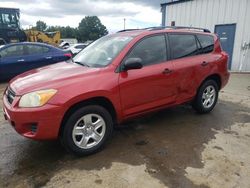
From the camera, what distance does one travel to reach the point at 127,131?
14.7 ft

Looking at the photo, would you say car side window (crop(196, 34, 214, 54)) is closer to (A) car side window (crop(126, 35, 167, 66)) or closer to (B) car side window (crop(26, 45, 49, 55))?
(A) car side window (crop(126, 35, 167, 66))

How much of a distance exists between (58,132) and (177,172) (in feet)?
5.25

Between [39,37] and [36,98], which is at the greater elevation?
[39,37]

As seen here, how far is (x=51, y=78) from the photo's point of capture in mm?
3465

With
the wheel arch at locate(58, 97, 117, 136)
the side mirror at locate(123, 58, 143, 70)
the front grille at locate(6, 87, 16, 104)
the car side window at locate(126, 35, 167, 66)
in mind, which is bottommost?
the wheel arch at locate(58, 97, 117, 136)

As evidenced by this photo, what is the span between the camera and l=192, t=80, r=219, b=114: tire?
5078 mm

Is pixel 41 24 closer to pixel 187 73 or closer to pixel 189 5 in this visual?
pixel 189 5

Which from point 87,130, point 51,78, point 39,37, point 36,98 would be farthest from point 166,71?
point 39,37

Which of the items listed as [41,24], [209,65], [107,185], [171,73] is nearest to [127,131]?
[171,73]

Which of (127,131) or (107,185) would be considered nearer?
(107,185)

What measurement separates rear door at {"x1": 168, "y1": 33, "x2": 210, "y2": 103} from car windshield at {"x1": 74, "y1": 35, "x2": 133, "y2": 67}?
0.94m

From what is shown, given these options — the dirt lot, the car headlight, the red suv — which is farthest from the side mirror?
the dirt lot

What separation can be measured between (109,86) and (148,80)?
75 cm

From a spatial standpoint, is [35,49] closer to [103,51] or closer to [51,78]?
[103,51]
